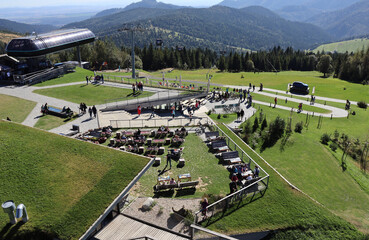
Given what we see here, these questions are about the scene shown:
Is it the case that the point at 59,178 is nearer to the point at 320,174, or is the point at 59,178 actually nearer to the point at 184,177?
the point at 184,177

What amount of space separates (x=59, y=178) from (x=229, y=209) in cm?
1028

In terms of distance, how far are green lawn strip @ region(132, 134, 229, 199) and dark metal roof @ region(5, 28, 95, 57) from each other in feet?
140

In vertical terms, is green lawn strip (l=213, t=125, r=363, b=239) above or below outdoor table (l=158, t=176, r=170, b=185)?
below

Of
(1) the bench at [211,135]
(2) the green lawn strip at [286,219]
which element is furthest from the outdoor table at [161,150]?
(2) the green lawn strip at [286,219]

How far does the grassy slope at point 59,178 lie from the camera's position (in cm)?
1171

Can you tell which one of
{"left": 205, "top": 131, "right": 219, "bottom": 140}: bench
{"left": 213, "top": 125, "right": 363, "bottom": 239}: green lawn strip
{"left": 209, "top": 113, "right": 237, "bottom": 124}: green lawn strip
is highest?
{"left": 205, "top": 131, "right": 219, "bottom": 140}: bench

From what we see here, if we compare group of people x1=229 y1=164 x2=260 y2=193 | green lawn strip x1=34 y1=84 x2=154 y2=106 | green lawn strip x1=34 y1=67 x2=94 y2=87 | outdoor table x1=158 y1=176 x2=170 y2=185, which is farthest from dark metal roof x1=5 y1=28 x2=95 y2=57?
group of people x1=229 y1=164 x2=260 y2=193

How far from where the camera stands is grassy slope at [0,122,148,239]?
11.7m

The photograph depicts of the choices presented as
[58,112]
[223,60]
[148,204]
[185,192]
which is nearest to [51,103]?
[58,112]

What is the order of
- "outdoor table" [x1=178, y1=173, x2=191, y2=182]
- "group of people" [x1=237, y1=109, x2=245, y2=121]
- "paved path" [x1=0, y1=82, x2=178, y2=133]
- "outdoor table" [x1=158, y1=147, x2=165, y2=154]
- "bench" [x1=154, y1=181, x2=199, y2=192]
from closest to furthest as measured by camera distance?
"bench" [x1=154, y1=181, x2=199, y2=192] → "outdoor table" [x1=178, y1=173, x2=191, y2=182] → "outdoor table" [x1=158, y1=147, x2=165, y2=154] → "paved path" [x1=0, y1=82, x2=178, y2=133] → "group of people" [x1=237, y1=109, x2=245, y2=121]

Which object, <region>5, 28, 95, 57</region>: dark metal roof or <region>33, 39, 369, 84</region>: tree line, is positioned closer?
<region>5, 28, 95, 57</region>: dark metal roof

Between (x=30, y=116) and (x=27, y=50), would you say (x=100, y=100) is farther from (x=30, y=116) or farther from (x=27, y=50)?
(x=27, y=50)

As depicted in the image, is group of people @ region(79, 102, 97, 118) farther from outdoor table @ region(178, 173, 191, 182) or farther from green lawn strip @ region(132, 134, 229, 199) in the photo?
outdoor table @ region(178, 173, 191, 182)

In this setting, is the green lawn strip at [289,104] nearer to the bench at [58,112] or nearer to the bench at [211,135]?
the bench at [211,135]
